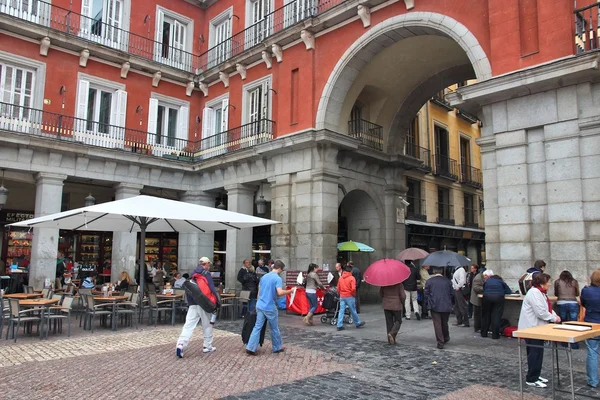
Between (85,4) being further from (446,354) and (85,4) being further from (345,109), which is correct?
(446,354)

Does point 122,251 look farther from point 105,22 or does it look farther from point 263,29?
point 263,29

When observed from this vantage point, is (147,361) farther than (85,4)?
No

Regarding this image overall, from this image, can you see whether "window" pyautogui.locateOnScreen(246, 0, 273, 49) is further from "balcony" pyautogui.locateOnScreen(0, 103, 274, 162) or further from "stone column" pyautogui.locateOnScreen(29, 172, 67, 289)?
"stone column" pyautogui.locateOnScreen(29, 172, 67, 289)

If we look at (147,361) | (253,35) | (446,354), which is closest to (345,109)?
(253,35)

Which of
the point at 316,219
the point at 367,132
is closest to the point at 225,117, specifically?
A: the point at 367,132

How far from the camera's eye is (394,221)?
17328mm

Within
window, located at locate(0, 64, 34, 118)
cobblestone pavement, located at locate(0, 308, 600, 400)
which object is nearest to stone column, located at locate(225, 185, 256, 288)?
cobblestone pavement, located at locate(0, 308, 600, 400)

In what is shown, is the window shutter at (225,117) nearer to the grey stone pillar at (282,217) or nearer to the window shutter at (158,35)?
the window shutter at (158,35)

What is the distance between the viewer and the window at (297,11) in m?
15.3

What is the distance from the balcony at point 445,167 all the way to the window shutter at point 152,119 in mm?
13229

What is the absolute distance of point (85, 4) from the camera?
1747cm

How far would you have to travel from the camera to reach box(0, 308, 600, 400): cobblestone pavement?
5703mm

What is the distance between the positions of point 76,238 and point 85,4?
946cm

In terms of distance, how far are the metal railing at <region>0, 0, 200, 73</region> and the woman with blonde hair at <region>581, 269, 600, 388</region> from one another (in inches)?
671
